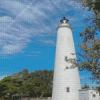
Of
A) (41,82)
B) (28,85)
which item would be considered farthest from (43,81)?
(28,85)

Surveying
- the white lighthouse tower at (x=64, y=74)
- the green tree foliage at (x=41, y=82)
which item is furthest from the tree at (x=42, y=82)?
the white lighthouse tower at (x=64, y=74)

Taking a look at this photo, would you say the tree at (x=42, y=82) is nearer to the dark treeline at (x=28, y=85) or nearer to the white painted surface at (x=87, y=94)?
the dark treeline at (x=28, y=85)

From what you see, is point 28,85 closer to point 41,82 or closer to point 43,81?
point 41,82

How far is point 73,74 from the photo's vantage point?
57.9 feet

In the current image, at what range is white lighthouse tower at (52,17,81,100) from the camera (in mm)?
16922

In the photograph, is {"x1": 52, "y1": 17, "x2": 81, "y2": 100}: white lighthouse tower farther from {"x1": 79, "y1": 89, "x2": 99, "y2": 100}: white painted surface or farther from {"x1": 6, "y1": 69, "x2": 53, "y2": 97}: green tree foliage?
{"x1": 6, "y1": 69, "x2": 53, "y2": 97}: green tree foliage

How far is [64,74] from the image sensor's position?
57.1ft

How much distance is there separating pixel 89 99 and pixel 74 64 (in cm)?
997

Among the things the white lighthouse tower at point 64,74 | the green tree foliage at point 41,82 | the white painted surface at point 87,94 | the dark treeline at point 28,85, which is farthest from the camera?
the green tree foliage at point 41,82

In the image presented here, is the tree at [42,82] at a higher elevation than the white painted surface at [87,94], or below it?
higher

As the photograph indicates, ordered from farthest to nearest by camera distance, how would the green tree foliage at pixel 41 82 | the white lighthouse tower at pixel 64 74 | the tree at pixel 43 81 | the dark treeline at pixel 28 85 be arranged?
the tree at pixel 43 81
the green tree foliage at pixel 41 82
the dark treeline at pixel 28 85
the white lighthouse tower at pixel 64 74

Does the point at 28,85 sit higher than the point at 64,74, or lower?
lower

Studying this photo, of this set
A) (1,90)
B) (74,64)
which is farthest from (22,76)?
(74,64)

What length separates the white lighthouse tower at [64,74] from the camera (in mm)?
16922
